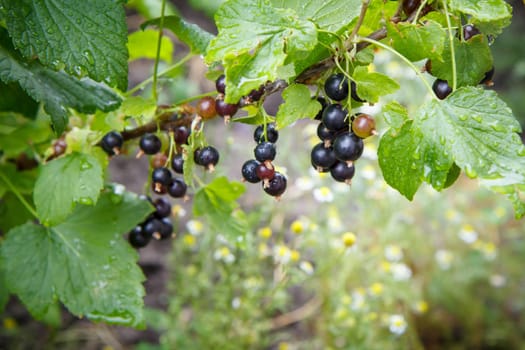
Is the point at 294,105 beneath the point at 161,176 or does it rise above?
above

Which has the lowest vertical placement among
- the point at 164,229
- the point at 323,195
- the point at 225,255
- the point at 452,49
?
the point at 225,255

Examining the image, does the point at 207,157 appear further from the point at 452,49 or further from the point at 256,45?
the point at 452,49

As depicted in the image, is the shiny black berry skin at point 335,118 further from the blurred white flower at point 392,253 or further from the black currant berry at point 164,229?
the blurred white flower at point 392,253

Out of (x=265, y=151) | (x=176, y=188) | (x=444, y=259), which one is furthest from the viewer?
(x=444, y=259)

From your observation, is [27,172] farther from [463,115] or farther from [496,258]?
[496,258]

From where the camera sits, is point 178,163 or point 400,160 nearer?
point 400,160

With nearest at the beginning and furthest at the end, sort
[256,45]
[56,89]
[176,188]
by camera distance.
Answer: [256,45] → [56,89] → [176,188]

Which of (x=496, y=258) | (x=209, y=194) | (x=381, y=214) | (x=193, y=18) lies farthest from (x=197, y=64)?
(x=209, y=194)

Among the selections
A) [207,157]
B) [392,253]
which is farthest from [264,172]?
[392,253]
